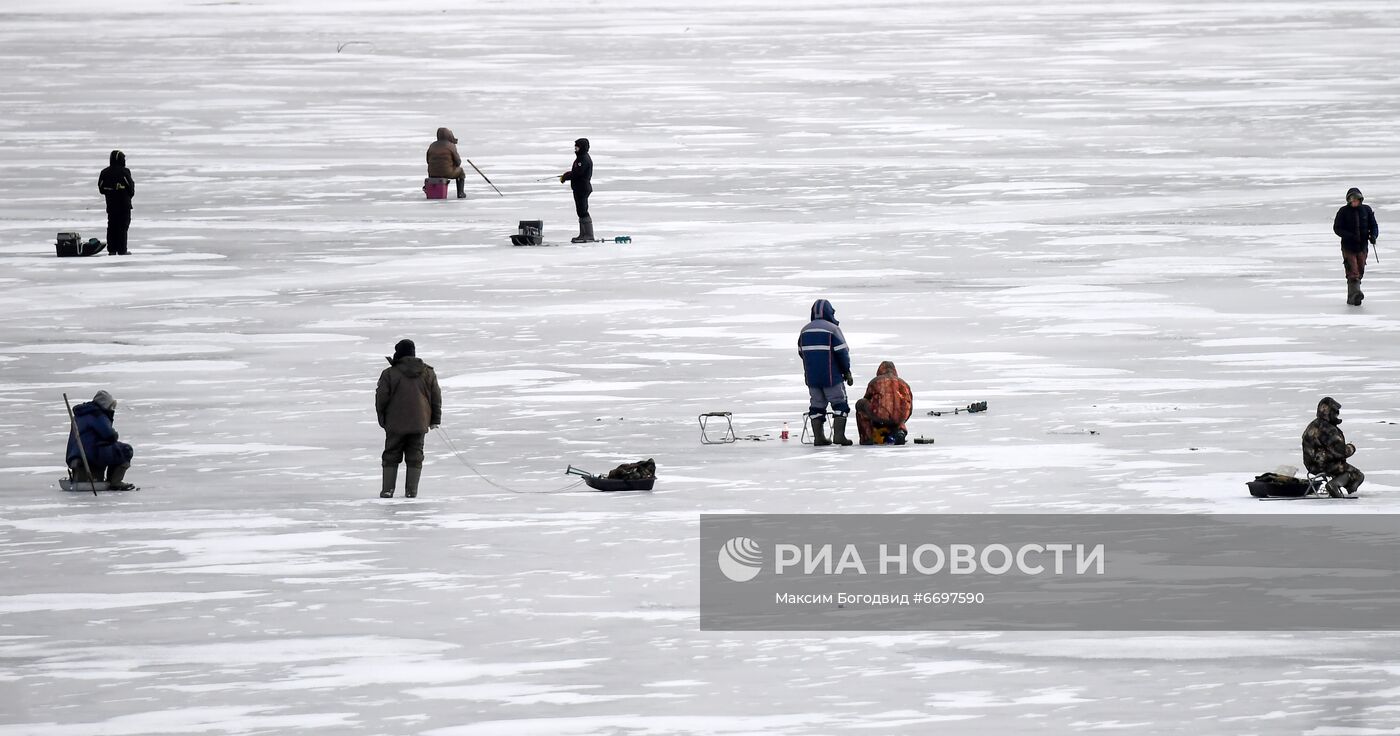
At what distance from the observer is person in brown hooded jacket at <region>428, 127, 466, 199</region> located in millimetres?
33719

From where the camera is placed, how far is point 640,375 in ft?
63.7

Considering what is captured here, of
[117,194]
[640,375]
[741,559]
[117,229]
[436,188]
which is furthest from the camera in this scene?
[436,188]

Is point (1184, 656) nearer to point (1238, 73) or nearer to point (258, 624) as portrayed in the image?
point (258, 624)

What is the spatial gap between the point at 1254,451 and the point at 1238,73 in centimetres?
4035

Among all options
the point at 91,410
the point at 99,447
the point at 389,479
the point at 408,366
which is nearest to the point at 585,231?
the point at 91,410

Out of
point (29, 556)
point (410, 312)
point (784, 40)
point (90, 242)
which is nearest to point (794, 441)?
point (29, 556)

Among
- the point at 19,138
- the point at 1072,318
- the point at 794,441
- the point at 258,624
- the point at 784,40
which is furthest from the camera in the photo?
the point at 784,40

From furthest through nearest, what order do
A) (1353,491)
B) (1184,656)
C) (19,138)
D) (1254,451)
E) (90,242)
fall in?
1. (19,138)
2. (90,242)
3. (1254,451)
4. (1353,491)
5. (1184,656)

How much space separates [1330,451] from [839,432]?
3.83 meters

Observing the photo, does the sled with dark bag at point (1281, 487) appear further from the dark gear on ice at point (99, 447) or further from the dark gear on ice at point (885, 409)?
the dark gear on ice at point (99, 447)

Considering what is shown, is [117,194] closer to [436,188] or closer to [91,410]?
[436,188]

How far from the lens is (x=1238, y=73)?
178 feet

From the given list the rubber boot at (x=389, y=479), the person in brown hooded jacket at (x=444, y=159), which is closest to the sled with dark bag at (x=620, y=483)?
the rubber boot at (x=389, y=479)

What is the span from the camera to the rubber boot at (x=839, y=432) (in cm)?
1639
